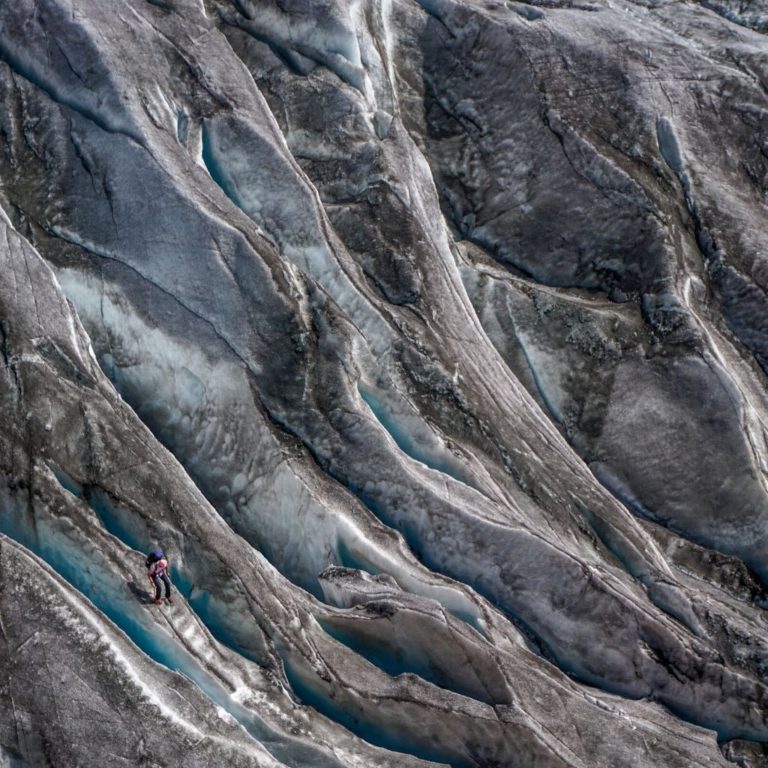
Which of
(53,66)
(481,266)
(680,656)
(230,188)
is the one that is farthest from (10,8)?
(680,656)

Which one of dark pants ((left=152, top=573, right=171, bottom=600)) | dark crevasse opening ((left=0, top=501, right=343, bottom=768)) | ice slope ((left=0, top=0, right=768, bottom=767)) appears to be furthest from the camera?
ice slope ((left=0, top=0, right=768, bottom=767))

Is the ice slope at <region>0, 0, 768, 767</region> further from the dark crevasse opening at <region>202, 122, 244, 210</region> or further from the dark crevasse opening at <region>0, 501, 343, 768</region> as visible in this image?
the dark crevasse opening at <region>202, 122, 244, 210</region>

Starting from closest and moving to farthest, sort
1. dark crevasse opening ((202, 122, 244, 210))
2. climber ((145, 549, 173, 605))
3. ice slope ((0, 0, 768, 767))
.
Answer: climber ((145, 549, 173, 605)) < ice slope ((0, 0, 768, 767)) < dark crevasse opening ((202, 122, 244, 210))

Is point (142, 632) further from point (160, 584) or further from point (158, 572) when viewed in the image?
point (158, 572)

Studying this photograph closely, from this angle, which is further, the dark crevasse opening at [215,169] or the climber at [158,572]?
the dark crevasse opening at [215,169]

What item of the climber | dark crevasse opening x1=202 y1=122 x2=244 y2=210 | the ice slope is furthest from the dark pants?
dark crevasse opening x1=202 y1=122 x2=244 y2=210

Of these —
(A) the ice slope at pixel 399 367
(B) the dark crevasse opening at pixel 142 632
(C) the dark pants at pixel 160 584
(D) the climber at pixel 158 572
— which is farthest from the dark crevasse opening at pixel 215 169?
(C) the dark pants at pixel 160 584

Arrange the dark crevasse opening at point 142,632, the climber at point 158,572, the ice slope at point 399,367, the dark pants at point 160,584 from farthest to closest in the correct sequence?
the ice slope at point 399,367, the dark pants at point 160,584, the climber at point 158,572, the dark crevasse opening at point 142,632

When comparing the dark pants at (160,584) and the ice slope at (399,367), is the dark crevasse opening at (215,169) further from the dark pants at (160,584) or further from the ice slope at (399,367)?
the dark pants at (160,584)

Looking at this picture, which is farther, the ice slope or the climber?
the ice slope

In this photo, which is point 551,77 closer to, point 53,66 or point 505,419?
point 505,419
